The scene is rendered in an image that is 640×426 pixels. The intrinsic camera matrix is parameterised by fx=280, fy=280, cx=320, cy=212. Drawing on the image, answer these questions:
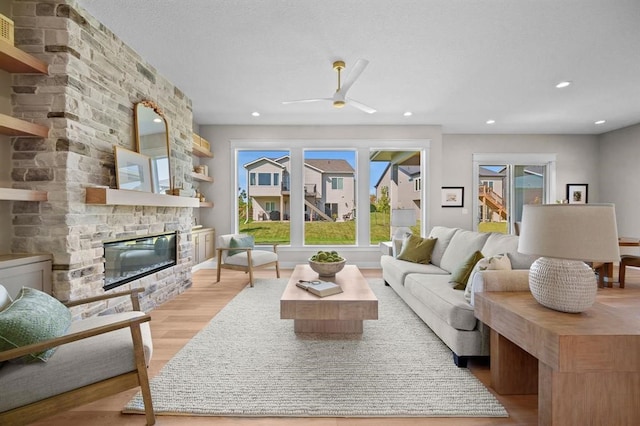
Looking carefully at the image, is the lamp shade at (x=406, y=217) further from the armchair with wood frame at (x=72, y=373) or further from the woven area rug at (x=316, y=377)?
the armchair with wood frame at (x=72, y=373)

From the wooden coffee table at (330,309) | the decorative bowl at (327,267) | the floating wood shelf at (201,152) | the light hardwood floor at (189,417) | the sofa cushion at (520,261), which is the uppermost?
the floating wood shelf at (201,152)

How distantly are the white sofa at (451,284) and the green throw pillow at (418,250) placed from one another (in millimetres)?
64

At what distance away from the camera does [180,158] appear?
3957 millimetres

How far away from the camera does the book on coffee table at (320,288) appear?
238cm

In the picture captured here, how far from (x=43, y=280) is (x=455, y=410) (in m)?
3.01

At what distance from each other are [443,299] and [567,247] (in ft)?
3.49

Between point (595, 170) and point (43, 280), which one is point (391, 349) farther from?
point (595, 170)

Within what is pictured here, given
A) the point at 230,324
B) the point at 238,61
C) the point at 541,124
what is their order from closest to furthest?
the point at 230,324 → the point at 238,61 → the point at 541,124

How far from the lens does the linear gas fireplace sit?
266cm

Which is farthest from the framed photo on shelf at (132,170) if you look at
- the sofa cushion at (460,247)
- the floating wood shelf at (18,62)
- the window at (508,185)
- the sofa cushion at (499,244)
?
the window at (508,185)

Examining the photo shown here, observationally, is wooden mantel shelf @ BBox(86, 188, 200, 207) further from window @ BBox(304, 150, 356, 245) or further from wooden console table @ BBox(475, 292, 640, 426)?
wooden console table @ BBox(475, 292, 640, 426)

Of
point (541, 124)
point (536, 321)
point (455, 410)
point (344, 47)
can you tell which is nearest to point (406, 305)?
point (455, 410)

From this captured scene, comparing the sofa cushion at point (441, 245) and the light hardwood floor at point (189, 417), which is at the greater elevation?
the sofa cushion at point (441, 245)

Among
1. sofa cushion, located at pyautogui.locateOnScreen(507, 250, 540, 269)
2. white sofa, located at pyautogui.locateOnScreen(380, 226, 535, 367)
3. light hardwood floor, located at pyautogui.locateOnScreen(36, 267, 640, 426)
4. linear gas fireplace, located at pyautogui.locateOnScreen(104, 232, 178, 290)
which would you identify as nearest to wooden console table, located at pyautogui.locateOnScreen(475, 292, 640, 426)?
light hardwood floor, located at pyautogui.locateOnScreen(36, 267, 640, 426)
